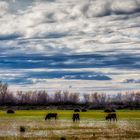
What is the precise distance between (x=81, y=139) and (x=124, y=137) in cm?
360

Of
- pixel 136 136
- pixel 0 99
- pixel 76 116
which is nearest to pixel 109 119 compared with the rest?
pixel 76 116

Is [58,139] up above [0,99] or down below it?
below

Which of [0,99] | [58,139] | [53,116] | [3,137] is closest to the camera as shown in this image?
[58,139]

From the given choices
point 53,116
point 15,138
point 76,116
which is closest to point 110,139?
point 15,138

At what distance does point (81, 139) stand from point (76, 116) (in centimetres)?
2857

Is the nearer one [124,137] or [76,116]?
[124,137]

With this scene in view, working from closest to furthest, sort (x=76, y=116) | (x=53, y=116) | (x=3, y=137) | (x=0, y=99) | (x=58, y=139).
Result: (x=58, y=139), (x=3, y=137), (x=76, y=116), (x=53, y=116), (x=0, y=99)

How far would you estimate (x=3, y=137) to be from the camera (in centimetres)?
3247

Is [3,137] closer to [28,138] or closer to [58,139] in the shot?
[28,138]

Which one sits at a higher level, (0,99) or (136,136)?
(0,99)

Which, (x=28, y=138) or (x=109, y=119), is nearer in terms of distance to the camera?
(x=28, y=138)

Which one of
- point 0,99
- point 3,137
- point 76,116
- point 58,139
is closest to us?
point 58,139

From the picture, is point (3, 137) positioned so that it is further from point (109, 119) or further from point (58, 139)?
point (109, 119)

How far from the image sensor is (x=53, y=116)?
63406 millimetres
